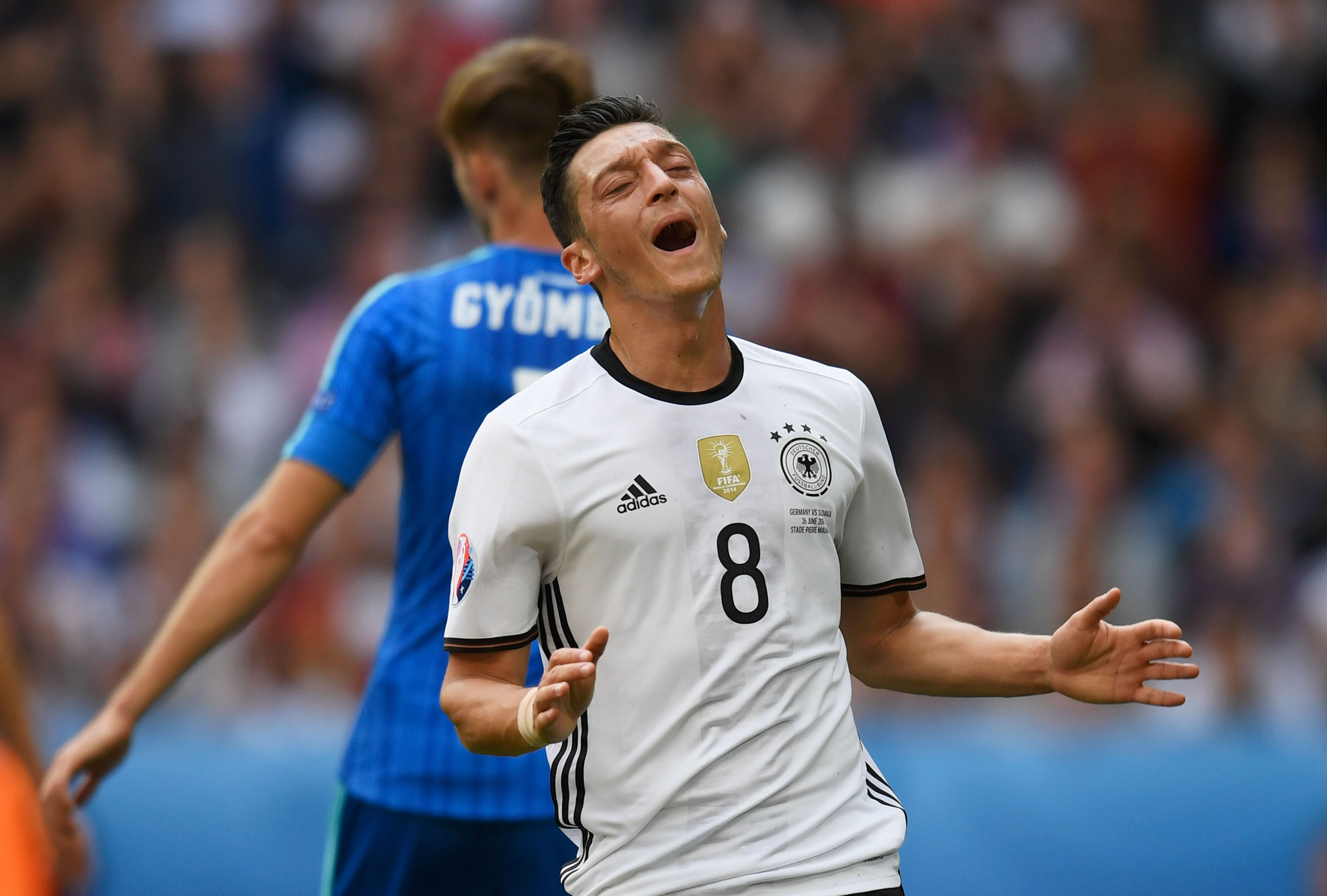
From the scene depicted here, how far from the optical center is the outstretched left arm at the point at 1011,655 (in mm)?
3037

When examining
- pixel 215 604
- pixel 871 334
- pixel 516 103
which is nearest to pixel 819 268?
pixel 871 334

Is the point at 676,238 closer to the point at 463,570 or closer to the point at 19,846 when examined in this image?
the point at 463,570

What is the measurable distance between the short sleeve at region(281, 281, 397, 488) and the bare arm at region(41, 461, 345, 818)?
4 cm

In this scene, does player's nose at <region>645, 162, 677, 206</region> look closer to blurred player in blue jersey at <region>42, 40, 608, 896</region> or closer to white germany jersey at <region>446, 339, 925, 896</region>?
white germany jersey at <region>446, 339, 925, 896</region>

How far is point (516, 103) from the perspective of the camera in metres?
4.00

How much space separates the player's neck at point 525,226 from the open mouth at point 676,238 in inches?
33.0

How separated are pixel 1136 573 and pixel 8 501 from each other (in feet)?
19.3

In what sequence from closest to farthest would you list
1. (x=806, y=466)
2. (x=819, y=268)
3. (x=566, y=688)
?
(x=566, y=688) → (x=806, y=466) → (x=819, y=268)

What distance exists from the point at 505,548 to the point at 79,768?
1554 mm

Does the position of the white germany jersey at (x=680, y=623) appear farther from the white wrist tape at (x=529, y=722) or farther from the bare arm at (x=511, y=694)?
the white wrist tape at (x=529, y=722)

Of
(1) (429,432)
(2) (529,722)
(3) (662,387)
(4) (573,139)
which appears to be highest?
(4) (573,139)

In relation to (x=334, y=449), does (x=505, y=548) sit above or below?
below

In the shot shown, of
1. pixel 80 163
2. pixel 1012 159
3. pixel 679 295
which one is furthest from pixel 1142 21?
pixel 679 295

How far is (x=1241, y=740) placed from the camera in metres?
6.76
